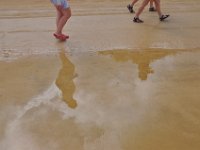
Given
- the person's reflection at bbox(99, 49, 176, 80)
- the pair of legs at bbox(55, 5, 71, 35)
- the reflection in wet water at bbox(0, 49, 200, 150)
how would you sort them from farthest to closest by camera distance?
1. the pair of legs at bbox(55, 5, 71, 35)
2. the person's reflection at bbox(99, 49, 176, 80)
3. the reflection in wet water at bbox(0, 49, 200, 150)

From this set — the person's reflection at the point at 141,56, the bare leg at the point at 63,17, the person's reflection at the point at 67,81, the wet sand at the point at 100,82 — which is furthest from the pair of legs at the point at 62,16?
the person's reflection at the point at 141,56

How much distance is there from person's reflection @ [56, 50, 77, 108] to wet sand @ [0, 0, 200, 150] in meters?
0.01

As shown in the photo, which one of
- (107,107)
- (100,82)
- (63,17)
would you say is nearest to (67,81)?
(100,82)

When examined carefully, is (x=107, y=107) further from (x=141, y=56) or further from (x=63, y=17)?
(x=63, y=17)

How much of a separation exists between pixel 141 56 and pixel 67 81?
5.10ft

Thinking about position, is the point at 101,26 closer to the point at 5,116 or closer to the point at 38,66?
the point at 38,66

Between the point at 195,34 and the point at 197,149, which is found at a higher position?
the point at 197,149

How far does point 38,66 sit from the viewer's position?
243 inches

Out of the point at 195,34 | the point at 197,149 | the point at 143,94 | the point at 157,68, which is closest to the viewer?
the point at 197,149

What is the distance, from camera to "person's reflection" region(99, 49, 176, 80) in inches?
245

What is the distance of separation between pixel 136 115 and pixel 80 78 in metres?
1.27

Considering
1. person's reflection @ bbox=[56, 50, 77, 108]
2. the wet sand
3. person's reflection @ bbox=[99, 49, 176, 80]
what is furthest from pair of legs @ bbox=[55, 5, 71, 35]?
person's reflection @ bbox=[99, 49, 176, 80]

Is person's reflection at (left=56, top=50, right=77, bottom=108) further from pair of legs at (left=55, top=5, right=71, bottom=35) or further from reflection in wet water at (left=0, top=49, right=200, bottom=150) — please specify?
pair of legs at (left=55, top=5, right=71, bottom=35)

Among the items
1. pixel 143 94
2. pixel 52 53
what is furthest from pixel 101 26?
pixel 143 94
